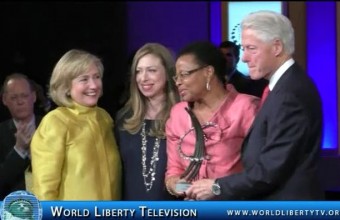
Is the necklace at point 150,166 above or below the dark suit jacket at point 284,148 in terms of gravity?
below

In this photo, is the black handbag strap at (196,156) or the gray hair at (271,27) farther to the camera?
the black handbag strap at (196,156)

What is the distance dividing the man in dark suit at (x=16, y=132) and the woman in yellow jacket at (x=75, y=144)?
32 centimetres

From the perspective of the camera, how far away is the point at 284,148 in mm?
2420

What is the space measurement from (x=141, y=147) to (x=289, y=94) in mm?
667

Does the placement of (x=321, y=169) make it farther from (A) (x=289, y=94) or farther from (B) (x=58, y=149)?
(B) (x=58, y=149)

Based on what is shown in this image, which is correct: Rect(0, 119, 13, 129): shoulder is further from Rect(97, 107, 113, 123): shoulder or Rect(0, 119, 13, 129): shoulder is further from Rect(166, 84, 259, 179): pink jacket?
Rect(166, 84, 259, 179): pink jacket

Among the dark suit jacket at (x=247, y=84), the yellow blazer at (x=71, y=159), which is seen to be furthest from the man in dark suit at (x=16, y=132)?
the dark suit jacket at (x=247, y=84)

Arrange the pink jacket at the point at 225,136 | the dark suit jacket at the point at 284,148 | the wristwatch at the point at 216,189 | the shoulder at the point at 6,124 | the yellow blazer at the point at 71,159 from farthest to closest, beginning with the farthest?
the shoulder at the point at 6,124
the yellow blazer at the point at 71,159
the pink jacket at the point at 225,136
the wristwatch at the point at 216,189
the dark suit jacket at the point at 284,148

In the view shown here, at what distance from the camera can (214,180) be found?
8.43 ft

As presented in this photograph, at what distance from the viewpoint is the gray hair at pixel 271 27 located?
2.48 metres

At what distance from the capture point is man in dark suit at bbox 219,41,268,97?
324 cm

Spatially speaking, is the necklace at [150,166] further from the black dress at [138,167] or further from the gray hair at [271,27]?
the gray hair at [271,27]

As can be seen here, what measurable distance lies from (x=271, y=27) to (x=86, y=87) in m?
0.74

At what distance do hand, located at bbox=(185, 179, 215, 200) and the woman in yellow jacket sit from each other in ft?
1.31
